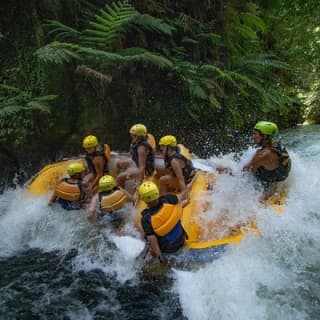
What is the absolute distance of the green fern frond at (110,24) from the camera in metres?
6.94

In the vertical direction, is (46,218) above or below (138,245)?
below

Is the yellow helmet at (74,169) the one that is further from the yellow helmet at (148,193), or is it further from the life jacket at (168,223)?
the life jacket at (168,223)

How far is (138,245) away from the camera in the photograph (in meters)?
4.62

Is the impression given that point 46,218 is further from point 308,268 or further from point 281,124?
point 281,124

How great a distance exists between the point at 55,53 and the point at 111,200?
278cm

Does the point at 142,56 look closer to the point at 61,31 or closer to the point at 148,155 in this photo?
the point at 61,31

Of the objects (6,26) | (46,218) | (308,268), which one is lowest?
(46,218)

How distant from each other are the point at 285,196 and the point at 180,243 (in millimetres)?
1763

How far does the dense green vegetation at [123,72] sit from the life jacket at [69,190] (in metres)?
1.60

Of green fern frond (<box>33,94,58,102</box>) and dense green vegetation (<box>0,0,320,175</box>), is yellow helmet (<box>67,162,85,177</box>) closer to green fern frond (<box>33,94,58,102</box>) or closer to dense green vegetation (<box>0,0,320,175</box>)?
dense green vegetation (<box>0,0,320,175</box>)

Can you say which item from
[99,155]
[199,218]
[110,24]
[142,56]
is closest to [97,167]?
[99,155]

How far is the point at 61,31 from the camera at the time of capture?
7.37 metres

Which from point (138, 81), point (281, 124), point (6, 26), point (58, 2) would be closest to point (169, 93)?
point (138, 81)

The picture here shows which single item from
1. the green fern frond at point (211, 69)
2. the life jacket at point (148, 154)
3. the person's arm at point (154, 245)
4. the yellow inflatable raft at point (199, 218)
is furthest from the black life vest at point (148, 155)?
the green fern frond at point (211, 69)
